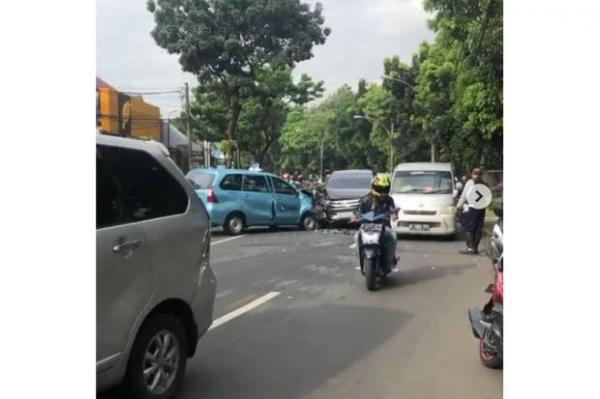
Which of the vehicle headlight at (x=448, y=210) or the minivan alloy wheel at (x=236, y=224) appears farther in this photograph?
the minivan alloy wheel at (x=236, y=224)

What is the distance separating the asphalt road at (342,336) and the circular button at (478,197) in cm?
118

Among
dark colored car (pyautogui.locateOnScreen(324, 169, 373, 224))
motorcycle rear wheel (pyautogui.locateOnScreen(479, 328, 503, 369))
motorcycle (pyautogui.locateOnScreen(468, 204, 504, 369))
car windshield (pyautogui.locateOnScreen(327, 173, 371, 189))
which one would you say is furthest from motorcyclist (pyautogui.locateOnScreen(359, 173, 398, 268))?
car windshield (pyautogui.locateOnScreen(327, 173, 371, 189))

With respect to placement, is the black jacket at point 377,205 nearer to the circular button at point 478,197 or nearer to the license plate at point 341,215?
the circular button at point 478,197

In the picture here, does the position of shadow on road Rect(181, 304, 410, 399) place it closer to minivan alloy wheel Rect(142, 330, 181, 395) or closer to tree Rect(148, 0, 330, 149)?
minivan alloy wheel Rect(142, 330, 181, 395)

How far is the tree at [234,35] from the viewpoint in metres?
15.1

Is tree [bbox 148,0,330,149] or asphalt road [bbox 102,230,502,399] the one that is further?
tree [bbox 148,0,330,149]

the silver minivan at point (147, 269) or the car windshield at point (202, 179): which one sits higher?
the car windshield at point (202, 179)

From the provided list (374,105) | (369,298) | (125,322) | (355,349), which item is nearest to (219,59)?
(369,298)

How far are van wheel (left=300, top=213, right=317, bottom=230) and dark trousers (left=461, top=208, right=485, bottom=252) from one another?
5.91 metres

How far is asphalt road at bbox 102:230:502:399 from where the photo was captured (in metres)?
4.52

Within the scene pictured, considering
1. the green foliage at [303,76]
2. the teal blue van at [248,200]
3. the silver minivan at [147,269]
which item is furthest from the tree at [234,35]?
the silver minivan at [147,269]

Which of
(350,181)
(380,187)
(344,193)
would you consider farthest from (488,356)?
(350,181)
